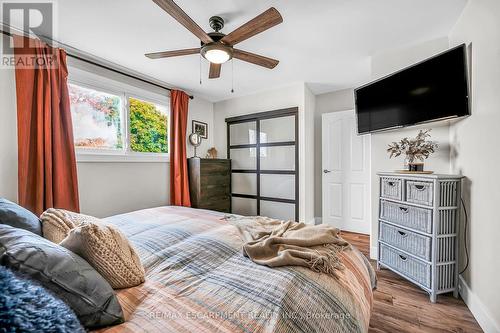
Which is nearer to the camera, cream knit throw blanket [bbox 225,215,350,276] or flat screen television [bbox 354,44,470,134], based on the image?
cream knit throw blanket [bbox 225,215,350,276]

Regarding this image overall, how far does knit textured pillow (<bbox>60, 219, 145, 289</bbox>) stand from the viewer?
2.76ft

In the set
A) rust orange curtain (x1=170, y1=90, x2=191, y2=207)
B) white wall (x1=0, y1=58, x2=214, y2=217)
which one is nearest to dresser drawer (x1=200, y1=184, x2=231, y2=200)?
rust orange curtain (x1=170, y1=90, x2=191, y2=207)

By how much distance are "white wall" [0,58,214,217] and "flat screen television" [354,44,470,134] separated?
2981 mm

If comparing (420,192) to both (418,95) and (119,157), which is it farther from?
(119,157)

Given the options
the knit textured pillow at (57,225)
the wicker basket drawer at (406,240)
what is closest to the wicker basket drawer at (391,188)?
the wicker basket drawer at (406,240)

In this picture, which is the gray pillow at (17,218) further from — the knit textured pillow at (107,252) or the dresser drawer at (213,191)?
the dresser drawer at (213,191)

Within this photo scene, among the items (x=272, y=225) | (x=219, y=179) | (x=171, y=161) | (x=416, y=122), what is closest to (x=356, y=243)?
(x=416, y=122)

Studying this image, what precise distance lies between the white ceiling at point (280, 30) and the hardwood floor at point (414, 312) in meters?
2.52

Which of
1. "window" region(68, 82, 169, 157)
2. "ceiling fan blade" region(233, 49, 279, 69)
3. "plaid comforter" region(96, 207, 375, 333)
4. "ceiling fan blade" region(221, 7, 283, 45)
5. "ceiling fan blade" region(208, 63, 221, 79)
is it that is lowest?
"plaid comforter" region(96, 207, 375, 333)

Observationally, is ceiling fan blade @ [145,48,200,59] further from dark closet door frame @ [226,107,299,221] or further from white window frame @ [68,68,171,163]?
dark closet door frame @ [226,107,299,221]

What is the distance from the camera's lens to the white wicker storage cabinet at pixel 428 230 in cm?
182

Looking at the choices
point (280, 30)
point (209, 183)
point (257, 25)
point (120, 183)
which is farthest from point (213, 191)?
point (257, 25)

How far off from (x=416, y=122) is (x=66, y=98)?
371 cm

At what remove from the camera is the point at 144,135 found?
10.8 ft
